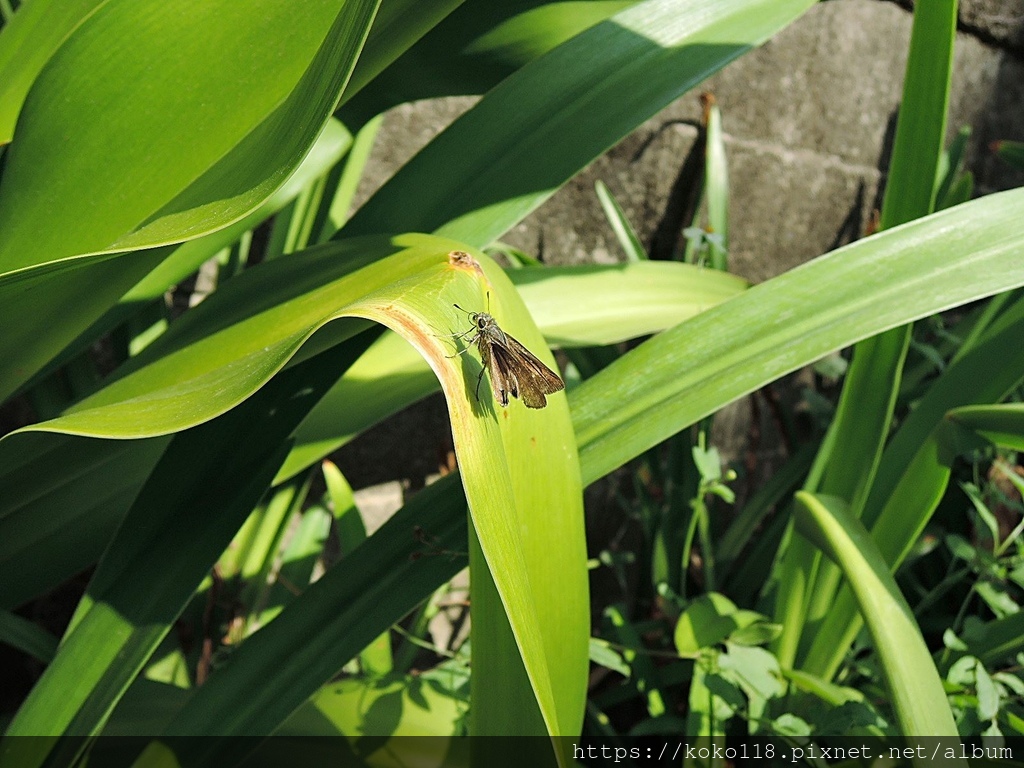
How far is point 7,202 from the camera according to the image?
1.49ft

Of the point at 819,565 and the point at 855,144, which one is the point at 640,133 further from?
the point at 819,565

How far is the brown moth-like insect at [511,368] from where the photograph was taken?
15.8 inches

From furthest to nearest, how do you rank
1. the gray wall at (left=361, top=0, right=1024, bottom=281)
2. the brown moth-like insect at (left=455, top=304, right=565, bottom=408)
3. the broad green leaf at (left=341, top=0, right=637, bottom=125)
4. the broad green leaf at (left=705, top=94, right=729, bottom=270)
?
the gray wall at (left=361, top=0, right=1024, bottom=281)
the broad green leaf at (left=705, top=94, right=729, bottom=270)
the broad green leaf at (left=341, top=0, right=637, bottom=125)
the brown moth-like insect at (left=455, top=304, right=565, bottom=408)

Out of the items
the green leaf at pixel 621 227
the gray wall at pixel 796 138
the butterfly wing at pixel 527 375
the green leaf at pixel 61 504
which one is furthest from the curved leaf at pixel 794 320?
Result: the gray wall at pixel 796 138

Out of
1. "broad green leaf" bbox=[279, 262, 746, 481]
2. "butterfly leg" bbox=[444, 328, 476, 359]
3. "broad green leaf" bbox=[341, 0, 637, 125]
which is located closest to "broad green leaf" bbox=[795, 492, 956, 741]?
"broad green leaf" bbox=[279, 262, 746, 481]

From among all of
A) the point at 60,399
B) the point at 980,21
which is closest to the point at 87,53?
the point at 60,399

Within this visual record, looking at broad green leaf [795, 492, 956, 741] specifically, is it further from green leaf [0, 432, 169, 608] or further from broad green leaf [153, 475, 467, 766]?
green leaf [0, 432, 169, 608]

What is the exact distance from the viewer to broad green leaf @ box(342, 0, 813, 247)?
0.64 metres

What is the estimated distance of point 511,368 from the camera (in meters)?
0.43

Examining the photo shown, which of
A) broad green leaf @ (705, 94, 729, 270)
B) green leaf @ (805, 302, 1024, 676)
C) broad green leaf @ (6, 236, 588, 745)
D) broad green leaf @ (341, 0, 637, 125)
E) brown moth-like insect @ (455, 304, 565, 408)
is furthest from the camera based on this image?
broad green leaf @ (705, 94, 729, 270)

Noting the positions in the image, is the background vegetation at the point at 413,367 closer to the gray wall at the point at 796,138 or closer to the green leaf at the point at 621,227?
the green leaf at the point at 621,227

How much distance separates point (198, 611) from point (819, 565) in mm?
750

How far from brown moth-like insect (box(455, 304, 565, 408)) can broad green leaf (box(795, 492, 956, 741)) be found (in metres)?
0.32

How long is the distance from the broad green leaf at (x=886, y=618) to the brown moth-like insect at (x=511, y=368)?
32cm
